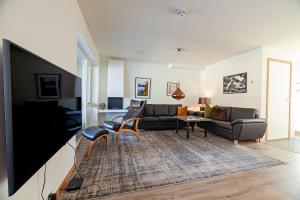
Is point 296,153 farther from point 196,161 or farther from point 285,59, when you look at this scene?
point 285,59

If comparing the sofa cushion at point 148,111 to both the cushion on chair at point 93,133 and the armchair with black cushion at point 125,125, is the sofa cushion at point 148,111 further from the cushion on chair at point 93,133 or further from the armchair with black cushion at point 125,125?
the cushion on chair at point 93,133

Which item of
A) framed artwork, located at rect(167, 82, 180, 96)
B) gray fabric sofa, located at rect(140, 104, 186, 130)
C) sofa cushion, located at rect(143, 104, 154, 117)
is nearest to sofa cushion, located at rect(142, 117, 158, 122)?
gray fabric sofa, located at rect(140, 104, 186, 130)

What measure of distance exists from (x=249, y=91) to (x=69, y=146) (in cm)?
457

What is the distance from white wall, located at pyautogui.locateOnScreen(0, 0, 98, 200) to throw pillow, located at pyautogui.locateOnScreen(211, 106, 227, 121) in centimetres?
416

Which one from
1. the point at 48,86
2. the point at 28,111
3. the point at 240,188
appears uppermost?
the point at 48,86

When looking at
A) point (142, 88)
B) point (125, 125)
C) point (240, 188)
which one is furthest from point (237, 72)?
point (125, 125)

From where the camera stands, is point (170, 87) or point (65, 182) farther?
point (170, 87)

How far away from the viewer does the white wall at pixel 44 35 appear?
81 centimetres

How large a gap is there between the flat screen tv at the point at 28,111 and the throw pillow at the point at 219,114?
4402mm

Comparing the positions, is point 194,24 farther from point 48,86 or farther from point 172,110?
point 172,110

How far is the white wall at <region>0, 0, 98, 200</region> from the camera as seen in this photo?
0.81 metres

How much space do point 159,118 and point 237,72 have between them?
114 inches

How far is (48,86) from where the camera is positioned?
3.22ft

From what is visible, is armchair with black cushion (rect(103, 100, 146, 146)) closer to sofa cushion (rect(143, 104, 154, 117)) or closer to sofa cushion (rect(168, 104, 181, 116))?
sofa cushion (rect(143, 104, 154, 117))
